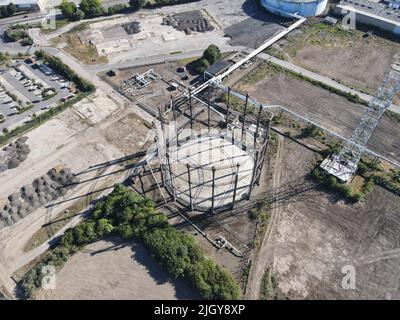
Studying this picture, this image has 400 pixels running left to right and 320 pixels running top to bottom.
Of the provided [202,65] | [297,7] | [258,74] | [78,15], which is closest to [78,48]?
[78,15]

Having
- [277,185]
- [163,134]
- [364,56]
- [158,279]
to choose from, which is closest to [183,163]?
[163,134]

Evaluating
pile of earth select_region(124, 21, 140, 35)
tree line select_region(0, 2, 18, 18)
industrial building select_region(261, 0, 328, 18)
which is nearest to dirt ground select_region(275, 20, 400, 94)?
industrial building select_region(261, 0, 328, 18)

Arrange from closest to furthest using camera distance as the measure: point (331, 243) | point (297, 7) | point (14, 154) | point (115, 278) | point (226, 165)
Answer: point (115, 278), point (331, 243), point (226, 165), point (14, 154), point (297, 7)

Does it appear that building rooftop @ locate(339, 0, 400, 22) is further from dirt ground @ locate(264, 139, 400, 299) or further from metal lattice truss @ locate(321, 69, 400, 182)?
dirt ground @ locate(264, 139, 400, 299)

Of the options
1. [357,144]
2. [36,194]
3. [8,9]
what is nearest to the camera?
[36,194]

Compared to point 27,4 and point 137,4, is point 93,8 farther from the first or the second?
point 27,4

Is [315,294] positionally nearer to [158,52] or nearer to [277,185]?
[277,185]
